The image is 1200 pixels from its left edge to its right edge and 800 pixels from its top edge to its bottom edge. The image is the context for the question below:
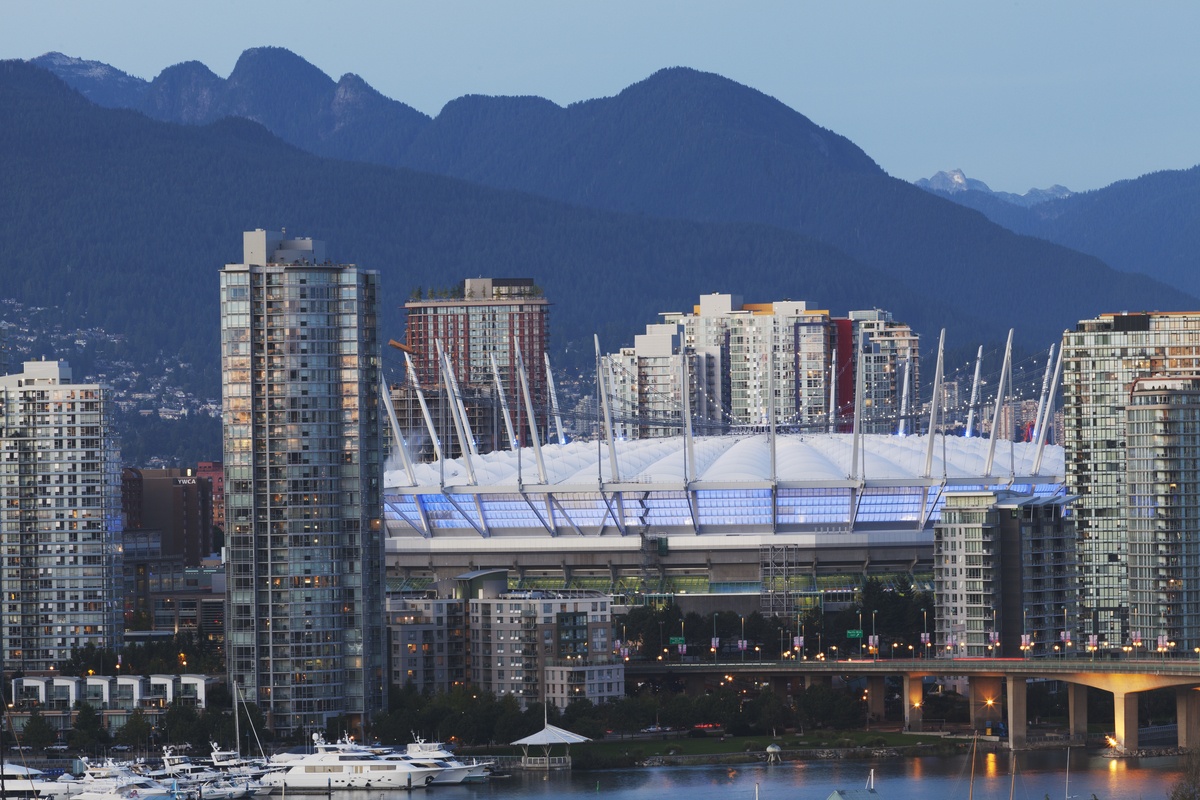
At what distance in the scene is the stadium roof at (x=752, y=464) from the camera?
15100cm

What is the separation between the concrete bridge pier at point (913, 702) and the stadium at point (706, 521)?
64.1ft

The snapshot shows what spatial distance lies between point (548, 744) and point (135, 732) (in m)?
19.3

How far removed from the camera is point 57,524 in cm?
14075

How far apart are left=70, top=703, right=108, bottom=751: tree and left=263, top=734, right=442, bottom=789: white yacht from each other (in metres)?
13.1

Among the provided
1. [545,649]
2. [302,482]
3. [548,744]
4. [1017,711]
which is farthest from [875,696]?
[302,482]

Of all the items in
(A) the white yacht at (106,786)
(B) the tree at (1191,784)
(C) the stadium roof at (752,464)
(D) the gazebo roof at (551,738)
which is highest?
(C) the stadium roof at (752,464)

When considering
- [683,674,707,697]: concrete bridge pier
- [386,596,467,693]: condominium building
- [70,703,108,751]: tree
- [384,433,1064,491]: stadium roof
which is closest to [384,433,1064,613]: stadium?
[384,433,1064,491]: stadium roof

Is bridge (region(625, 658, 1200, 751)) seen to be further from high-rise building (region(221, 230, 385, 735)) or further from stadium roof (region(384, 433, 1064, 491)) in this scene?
stadium roof (region(384, 433, 1064, 491))

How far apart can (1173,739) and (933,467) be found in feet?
127

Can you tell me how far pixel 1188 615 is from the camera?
12712cm

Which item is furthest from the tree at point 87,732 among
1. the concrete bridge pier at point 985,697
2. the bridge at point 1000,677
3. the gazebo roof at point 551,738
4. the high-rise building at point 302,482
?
the concrete bridge pier at point 985,697

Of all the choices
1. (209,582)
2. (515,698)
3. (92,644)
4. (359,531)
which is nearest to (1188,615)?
(515,698)

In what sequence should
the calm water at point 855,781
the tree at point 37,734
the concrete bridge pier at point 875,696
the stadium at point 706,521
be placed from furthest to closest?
the stadium at point 706,521 → the concrete bridge pier at point 875,696 → the tree at point 37,734 → the calm water at point 855,781

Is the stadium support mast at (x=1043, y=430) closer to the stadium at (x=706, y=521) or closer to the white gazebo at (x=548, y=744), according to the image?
the stadium at (x=706, y=521)
